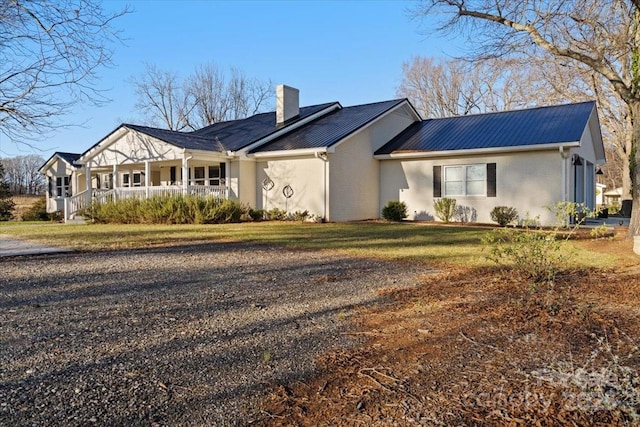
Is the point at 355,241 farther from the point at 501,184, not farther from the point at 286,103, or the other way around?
the point at 286,103

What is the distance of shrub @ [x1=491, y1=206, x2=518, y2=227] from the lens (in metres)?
14.6

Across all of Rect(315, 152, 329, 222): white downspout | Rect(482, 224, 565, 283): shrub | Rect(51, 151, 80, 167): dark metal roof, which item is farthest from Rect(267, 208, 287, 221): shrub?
Rect(51, 151, 80, 167): dark metal roof

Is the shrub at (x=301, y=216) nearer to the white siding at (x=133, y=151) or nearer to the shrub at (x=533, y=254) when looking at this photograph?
the white siding at (x=133, y=151)

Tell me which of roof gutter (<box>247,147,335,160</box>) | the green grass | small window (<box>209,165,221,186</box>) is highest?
roof gutter (<box>247,147,335,160</box>)

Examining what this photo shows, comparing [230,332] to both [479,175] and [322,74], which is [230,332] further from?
[322,74]

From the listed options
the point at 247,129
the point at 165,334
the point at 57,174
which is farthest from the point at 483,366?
the point at 57,174

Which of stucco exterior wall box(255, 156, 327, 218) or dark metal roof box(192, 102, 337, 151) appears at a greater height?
dark metal roof box(192, 102, 337, 151)

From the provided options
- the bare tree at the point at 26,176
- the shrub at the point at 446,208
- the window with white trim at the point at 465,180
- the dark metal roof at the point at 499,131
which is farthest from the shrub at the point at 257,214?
the bare tree at the point at 26,176

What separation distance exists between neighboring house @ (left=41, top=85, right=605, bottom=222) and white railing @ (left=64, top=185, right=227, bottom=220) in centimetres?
5

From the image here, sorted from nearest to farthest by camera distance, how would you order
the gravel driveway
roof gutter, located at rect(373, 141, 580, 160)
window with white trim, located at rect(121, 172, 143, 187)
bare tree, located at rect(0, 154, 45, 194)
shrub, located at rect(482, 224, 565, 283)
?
the gravel driveway
shrub, located at rect(482, 224, 565, 283)
roof gutter, located at rect(373, 141, 580, 160)
window with white trim, located at rect(121, 172, 143, 187)
bare tree, located at rect(0, 154, 45, 194)

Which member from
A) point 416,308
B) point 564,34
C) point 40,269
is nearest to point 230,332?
point 416,308

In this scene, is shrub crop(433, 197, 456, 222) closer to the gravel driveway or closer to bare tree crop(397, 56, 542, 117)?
the gravel driveway

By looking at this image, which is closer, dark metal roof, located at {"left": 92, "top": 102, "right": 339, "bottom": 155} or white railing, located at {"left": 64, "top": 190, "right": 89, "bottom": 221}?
dark metal roof, located at {"left": 92, "top": 102, "right": 339, "bottom": 155}

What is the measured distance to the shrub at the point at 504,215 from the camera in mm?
14595
